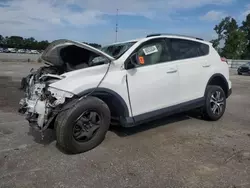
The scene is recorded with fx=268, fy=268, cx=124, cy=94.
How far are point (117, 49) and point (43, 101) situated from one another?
181 centimetres

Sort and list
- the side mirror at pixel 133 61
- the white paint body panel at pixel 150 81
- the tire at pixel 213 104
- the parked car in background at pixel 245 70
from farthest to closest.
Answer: the parked car in background at pixel 245 70
the tire at pixel 213 104
the side mirror at pixel 133 61
the white paint body panel at pixel 150 81

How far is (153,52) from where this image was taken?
4766 mm

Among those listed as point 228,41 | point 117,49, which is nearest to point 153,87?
point 117,49

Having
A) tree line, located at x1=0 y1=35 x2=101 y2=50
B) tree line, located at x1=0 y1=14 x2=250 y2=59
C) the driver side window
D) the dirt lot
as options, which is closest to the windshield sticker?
the driver side window

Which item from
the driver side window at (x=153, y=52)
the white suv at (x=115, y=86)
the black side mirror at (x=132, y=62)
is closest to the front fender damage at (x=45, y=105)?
the white suv at (x=115, y=86)

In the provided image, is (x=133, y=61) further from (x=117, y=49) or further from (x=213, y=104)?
(x=213, y=104)

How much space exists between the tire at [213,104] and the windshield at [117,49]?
77.6 inches

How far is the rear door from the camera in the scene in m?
5.06

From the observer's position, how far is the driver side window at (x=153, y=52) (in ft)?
15.2

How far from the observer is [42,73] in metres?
4.59

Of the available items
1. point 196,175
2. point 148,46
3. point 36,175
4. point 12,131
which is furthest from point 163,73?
point 12,131

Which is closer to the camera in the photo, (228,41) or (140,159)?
(140,159)

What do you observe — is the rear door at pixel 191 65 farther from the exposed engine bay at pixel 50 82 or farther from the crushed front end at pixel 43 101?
the crushed front end at pixel 43 101

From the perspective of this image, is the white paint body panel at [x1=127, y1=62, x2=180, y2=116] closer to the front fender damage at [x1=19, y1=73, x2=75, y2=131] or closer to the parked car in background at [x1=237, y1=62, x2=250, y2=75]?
the front fender damage at [x1=19, y1=73, x2=75, y2=131]
